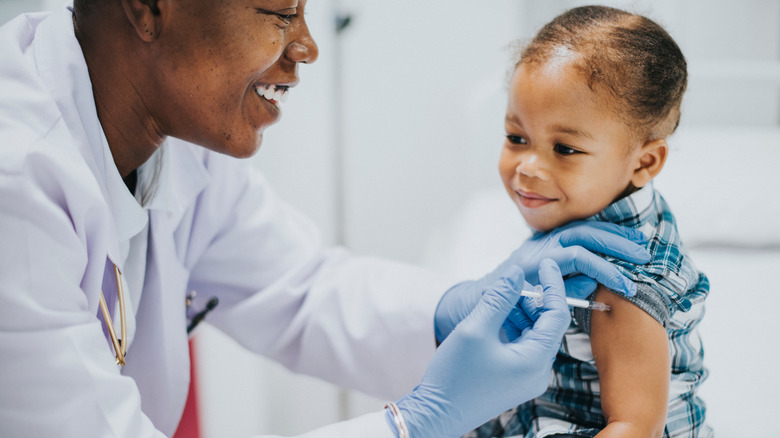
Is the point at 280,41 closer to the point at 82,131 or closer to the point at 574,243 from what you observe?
the point at 82,131

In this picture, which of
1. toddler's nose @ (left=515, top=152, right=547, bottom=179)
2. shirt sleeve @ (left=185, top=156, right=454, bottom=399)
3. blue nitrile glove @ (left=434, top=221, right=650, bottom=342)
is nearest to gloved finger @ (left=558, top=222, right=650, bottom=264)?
blue nitrile glove @ (left=434, top=221, right=650, bottom=342)

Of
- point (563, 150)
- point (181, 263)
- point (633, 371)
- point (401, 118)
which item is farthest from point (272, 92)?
point (401, 118)

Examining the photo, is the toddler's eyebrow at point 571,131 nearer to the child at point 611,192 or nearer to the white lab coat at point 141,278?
the child at point 611,192

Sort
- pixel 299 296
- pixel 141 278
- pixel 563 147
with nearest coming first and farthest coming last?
pixel 563 147 < pixel 141 278 < pixel 299 296

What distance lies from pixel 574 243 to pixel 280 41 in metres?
0.57

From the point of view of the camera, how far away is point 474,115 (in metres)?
2.21

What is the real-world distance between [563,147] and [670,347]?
358 millimetres

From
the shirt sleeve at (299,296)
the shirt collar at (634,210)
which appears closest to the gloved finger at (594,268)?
the shirt collar at (634,210)

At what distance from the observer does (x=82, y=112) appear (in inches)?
36.5

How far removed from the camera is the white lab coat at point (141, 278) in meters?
0.76

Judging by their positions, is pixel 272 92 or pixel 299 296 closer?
pixel 272 92

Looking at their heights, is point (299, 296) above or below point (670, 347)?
below

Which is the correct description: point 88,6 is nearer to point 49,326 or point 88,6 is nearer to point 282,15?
point 282,15

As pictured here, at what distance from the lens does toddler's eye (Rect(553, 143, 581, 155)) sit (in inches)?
38.3
